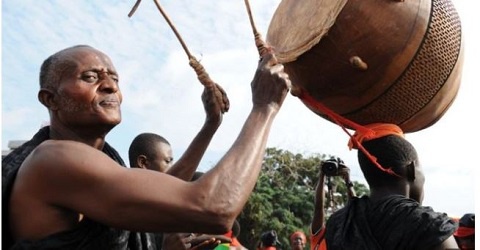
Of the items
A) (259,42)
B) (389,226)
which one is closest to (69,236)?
(259,42)

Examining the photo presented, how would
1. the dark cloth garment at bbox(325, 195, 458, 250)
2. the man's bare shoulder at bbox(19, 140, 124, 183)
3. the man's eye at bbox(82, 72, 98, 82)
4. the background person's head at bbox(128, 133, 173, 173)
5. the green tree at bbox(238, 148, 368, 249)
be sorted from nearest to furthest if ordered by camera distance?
the man's bare shoulder at bbox(19, 140, 124, 183) → the man's eye at bbox(82, 72, 98, 82) → the dark cloth garment at bbox(325, 195, 458, 250) → the background person's head at bbox(128, 133, 173, 173) → the green tree at bbox(238, 148, 368, 249)

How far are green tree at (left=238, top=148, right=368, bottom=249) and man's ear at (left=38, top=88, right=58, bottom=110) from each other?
21.0m

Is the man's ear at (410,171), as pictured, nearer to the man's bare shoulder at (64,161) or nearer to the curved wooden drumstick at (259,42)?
the curved wooden drumstick at (259,42)

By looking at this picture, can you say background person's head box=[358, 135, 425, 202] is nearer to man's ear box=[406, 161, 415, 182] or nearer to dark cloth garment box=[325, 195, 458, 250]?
man's ear box=[406, 161, 415, 182]

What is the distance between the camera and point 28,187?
2.23 m

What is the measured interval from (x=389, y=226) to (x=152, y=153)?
230 centimetres

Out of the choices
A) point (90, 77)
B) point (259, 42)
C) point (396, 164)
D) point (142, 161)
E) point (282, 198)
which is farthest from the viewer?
point (282, 198)

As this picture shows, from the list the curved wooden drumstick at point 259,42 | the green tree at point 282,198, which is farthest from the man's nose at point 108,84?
A: the green tree at point 282,198

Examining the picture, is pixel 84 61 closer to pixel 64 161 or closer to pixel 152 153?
pixel 64 161

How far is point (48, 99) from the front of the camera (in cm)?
252

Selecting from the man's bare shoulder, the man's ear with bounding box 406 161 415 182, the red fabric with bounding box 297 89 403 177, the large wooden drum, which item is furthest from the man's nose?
the man's ear with bounding box 406 161 415 182

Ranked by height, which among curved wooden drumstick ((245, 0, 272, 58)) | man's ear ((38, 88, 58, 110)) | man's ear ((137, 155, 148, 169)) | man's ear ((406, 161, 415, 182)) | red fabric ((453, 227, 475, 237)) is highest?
curved wooden drumstick ((245, 0, 272, 58))

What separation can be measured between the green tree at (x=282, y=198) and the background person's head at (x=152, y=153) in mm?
18342

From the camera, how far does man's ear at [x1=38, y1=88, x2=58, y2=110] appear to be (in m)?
2.50
